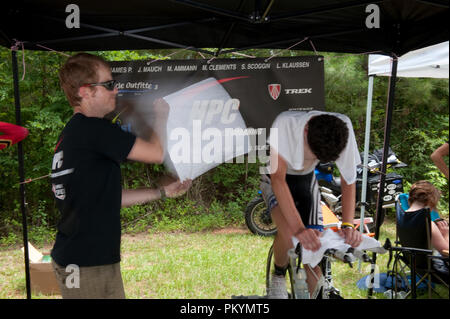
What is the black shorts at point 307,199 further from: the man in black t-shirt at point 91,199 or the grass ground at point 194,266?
the grass ground at point 194,266

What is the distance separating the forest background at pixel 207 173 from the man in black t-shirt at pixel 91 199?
318cm

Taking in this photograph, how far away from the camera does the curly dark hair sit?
2.15 m

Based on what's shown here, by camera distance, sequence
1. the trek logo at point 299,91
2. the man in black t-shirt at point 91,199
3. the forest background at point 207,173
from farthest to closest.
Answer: the forest background at point 207,173 → the trek logo at point 299,91 → the man in black t-shirt at point 91,199

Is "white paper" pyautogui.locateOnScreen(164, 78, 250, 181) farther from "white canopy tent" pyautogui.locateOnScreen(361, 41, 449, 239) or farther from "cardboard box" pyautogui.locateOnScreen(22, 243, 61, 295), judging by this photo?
"cardboard box" pyautogui.locateOnScreen(22, 243, 61, 295)

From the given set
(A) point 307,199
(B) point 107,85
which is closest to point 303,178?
(A) point 307,199

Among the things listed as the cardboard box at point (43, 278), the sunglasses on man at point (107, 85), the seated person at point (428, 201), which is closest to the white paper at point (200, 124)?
the sunglasses on man at point (107, 85)

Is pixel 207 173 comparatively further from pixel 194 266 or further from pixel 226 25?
pixel 226 25

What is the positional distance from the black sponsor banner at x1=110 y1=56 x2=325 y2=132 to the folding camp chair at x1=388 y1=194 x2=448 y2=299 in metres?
1.19

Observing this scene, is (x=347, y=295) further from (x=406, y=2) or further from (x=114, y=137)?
(x=114, y=137)

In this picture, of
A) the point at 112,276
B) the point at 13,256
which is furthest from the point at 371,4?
the point at 13,256

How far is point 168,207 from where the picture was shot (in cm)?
516

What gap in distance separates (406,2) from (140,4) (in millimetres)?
1766

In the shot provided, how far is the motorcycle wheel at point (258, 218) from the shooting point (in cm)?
493

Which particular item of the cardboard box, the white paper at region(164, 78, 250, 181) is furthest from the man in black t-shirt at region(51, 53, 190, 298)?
the cardboard box
